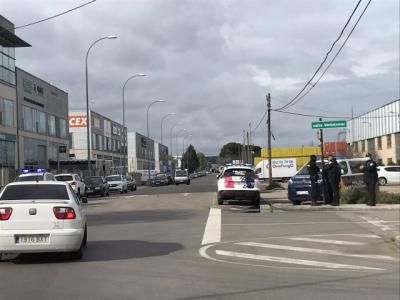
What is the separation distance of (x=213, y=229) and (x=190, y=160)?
168004 millimetres

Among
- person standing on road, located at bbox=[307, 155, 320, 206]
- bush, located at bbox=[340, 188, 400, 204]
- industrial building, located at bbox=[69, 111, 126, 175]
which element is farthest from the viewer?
industrial building, located at bbox=[69, 111, 126, 175]

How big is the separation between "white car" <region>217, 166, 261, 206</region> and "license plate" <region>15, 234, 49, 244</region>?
13.6 m

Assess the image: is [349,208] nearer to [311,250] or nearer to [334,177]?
[334,177]

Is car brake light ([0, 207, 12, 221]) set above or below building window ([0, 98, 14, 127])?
below

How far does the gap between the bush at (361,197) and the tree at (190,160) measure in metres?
147

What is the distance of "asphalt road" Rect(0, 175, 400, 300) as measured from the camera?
26.5 ft

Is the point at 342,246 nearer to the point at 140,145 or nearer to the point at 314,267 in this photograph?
the point at 314,267

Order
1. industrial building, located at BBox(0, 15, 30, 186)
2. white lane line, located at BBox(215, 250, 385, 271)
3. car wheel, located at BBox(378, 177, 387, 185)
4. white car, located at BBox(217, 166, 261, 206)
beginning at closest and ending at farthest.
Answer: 1. white lane line, located at BBox(215, 250, 385, 271)
2. white car, located at BBox(217, 166, 261, 206)
3. car wheel, located at BBox(378, 177, 387, 185)
4. industrial building, located at BBox(0, 15, 30, 186)

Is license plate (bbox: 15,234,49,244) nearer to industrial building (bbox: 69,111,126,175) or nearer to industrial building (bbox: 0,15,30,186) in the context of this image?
industrial building (bbox: 0,15,30,186)

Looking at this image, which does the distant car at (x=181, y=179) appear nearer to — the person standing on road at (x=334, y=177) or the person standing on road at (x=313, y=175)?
the person standing on road at (x=313, y=175)

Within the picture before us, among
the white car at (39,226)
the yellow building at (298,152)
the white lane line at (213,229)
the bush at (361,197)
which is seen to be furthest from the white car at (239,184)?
the yellow building at (298,152)

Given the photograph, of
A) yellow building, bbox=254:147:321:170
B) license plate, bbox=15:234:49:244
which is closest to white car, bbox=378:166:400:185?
yellow building, bbox=254:147:321:170

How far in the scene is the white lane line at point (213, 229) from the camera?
44.3 ft

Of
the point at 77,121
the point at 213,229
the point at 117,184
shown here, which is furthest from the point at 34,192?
the point at 77,121
